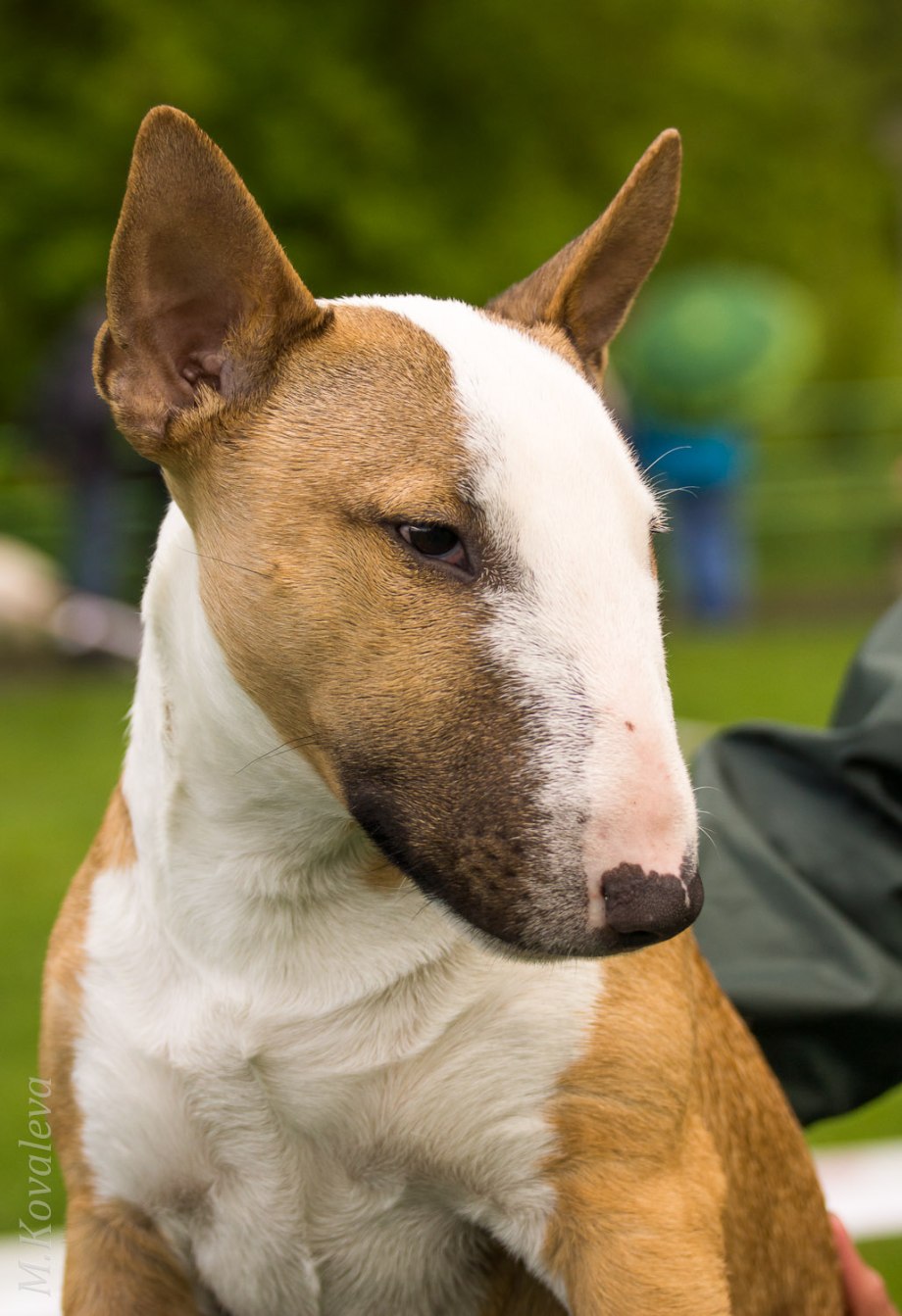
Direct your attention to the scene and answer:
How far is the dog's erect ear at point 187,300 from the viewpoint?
6.31 ft

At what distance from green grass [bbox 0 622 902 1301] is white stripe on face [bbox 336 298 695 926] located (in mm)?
2375

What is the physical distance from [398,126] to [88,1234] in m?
17.2

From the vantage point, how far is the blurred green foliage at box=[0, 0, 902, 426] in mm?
17094

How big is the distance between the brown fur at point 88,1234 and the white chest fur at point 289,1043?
0.03m

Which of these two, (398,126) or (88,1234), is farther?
(398,126)

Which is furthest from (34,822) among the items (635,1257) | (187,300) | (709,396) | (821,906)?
(709,396)

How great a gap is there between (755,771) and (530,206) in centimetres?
1638

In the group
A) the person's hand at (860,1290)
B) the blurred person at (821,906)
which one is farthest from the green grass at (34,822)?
the person's hand at (860,1290)

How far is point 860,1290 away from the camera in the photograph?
2582mm

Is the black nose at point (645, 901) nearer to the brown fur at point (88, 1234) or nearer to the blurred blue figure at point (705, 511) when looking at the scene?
the brown fur at point (88, 1234)

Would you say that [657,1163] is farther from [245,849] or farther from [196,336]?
[196,336]

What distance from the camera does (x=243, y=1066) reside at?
2.00 meters

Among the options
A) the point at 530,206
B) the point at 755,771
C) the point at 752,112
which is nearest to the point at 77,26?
the point at 530,206

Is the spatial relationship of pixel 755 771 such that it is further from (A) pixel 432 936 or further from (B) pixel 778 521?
(B) pixel 778 521
